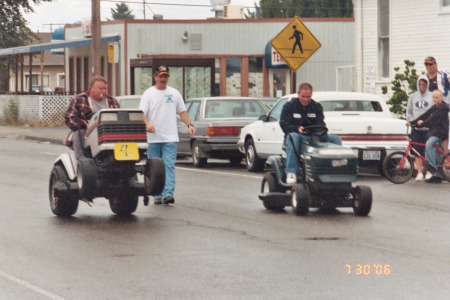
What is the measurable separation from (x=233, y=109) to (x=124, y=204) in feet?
37.0

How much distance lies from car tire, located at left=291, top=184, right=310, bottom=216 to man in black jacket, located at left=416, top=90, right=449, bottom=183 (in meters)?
5.99

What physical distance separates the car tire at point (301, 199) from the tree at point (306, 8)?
61.2 meters

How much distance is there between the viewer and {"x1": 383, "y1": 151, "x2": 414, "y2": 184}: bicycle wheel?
2045cm

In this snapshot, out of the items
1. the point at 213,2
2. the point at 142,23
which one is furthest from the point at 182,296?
the point at 213,2

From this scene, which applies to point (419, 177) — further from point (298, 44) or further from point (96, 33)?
point (96, 33)

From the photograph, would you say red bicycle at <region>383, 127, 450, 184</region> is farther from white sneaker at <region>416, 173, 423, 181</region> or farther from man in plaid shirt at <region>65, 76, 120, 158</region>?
man in plaid shirt at <region>65, 76, 120, 158</region>

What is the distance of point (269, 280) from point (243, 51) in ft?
129

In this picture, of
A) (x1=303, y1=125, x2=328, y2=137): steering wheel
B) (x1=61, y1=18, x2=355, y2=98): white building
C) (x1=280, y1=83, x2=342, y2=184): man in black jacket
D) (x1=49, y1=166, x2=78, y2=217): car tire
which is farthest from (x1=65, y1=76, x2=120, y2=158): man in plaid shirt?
(x1=61, y1=18, x2=355, y2=98): white building

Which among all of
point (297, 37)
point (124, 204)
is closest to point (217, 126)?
point (297, 37)

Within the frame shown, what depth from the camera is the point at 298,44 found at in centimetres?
2861

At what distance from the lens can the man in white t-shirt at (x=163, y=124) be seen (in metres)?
16.5

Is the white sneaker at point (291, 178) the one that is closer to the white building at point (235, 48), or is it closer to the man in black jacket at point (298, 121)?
the man in black jacket at point (298, 121)

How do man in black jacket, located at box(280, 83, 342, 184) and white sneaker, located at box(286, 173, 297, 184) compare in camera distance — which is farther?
man in black jacket, located at box(280, 83, 342, 184)

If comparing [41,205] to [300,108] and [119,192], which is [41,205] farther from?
[300,108]
